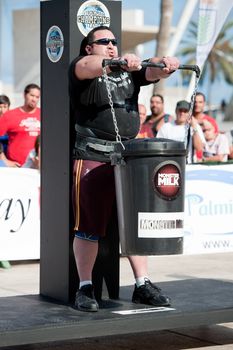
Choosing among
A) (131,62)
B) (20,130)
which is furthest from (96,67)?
(20,130)

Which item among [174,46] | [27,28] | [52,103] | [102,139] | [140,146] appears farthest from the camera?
[27,28]

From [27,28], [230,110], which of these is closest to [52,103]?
[27,28]

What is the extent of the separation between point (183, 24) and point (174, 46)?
0.73 m

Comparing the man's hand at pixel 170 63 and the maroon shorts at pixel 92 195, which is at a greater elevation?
the man's hand at pixel 170 63

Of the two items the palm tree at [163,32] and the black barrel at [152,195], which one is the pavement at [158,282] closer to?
the black barrel at [152,195]

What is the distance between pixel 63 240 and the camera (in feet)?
19.8

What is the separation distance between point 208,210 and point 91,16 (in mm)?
4965

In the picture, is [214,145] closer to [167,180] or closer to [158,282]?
[158,282]

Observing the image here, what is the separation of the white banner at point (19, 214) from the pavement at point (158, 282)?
8.4 inches

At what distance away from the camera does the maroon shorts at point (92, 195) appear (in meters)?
5.74

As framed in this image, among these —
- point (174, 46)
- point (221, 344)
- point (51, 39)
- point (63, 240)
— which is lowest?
point (221, 344)

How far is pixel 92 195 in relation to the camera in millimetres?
A: 5742

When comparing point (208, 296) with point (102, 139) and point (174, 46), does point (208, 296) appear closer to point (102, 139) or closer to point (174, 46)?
point (102, 139)

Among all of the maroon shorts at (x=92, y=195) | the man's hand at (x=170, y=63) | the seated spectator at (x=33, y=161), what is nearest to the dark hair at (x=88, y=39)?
the man's hand at (x=170, y=63)
